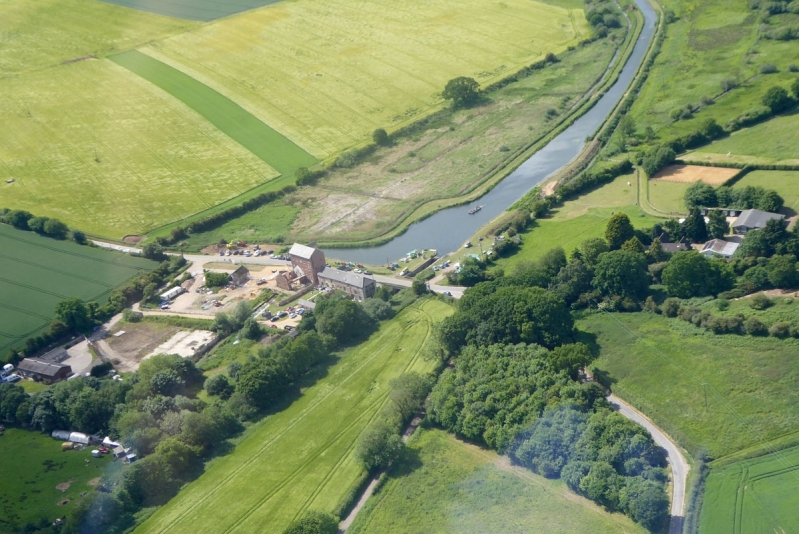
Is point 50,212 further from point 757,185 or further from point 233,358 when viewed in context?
point 757,185

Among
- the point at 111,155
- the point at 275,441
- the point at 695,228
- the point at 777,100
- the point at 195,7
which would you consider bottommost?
the point at 275,441

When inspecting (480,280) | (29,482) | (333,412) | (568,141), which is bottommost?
(29,482)

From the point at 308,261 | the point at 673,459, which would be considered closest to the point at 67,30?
the point at 308,261

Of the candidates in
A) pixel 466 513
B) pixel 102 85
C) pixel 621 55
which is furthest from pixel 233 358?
pixel 621 55

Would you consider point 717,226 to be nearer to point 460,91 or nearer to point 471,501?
point 471,501

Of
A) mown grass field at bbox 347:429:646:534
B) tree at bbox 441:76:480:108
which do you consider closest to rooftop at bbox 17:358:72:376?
mown grass field at bbox 347:429:646:534

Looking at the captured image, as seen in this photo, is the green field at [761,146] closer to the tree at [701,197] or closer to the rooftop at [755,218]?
the tree at [701,197]
